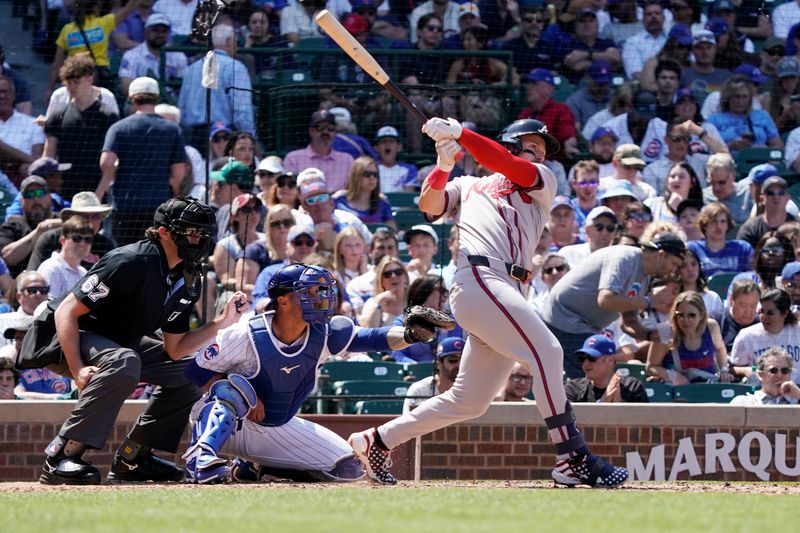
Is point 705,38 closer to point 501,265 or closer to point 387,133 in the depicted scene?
point 387,133

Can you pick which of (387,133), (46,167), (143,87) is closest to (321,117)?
(387,133)

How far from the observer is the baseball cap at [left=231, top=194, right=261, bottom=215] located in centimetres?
998

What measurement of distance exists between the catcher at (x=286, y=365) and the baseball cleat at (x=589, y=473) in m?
0.94

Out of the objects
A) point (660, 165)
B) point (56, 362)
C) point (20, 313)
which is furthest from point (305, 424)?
point (660, 165)

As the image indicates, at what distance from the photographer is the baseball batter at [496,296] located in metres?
6.14

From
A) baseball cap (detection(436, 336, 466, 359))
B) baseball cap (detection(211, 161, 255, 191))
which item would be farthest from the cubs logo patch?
baseball cap (detection(211, 161, 255, 191))

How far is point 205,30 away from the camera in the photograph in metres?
9.30

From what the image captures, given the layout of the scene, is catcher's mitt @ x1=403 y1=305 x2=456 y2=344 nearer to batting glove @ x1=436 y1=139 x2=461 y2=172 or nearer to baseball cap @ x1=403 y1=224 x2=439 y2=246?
batting glove @ x1=436 y1=139 x2=461 y2=172

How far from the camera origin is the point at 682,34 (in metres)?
13.6

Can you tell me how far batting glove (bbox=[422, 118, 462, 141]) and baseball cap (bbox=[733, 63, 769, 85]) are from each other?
26.2 ft

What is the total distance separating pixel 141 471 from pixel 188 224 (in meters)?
1.31

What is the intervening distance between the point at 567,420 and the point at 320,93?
588cm

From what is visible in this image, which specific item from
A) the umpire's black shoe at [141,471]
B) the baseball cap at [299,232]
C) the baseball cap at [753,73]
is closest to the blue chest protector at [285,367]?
the umpire's black shoe at [141,471]

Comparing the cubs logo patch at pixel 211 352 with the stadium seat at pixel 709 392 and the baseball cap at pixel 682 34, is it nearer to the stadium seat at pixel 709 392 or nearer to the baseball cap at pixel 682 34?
the stadium seat at pixel 709 392
